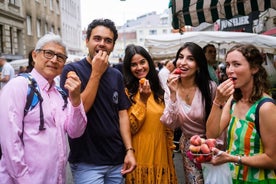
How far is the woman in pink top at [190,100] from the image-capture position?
3.51m

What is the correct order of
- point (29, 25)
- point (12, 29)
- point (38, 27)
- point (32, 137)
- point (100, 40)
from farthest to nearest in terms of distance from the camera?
1. point (38, 27)
2. point (29, 25)
3. point (12, 29)
4. point (100, 40)
5. point (32, 137)

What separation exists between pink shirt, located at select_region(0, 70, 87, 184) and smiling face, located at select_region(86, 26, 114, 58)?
54cm

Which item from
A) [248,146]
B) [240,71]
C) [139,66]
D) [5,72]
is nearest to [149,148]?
[139,66]

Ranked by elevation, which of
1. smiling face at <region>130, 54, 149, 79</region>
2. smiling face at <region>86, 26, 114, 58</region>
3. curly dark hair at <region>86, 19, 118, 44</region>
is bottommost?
smiling face at <region>130, 54, 149, 79</region>

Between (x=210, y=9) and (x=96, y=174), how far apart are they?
382 cm

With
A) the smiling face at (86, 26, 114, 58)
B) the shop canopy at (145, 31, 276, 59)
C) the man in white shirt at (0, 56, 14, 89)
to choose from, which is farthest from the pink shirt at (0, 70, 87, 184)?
the man in white shirt at (0, 56, 14, 89)

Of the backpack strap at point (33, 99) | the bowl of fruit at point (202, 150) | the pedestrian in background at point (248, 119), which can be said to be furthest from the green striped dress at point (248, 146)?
the backpack strap at point (33, 99)

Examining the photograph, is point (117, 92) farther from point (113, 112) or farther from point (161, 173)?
point (161, 173)

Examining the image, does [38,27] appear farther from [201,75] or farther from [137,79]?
[201,75]

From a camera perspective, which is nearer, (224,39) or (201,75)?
(201,75)

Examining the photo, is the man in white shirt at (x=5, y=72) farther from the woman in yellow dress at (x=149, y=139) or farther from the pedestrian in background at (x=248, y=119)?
the pedestrian in background at (x=248, y=119)

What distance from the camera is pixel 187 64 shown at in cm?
366

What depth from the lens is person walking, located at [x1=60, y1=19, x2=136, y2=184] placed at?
9.70ft

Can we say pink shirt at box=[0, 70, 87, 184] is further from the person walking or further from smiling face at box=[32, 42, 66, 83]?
the person walking
